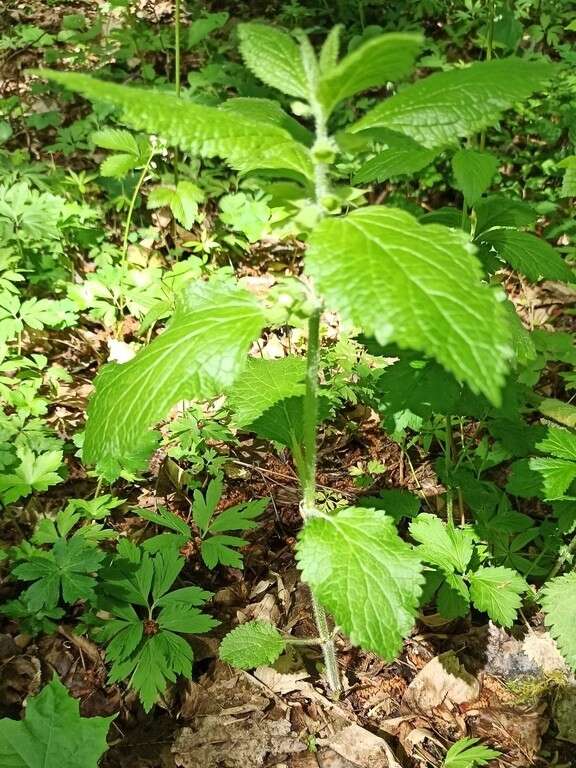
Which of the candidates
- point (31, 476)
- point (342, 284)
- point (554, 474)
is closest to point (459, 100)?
point (342, 284)

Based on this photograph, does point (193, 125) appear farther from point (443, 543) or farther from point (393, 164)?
point (443, 543)

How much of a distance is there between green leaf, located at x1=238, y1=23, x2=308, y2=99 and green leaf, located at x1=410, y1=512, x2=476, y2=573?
1.56 m

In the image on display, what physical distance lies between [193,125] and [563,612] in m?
1.84

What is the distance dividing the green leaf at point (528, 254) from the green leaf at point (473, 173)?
0.44 ft

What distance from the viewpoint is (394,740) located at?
7.01ft

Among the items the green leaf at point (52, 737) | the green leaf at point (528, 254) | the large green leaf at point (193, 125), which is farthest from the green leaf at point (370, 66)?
the green leaf at point (52, 737)

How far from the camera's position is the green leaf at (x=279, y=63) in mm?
1188

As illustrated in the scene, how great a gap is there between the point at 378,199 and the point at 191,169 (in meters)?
1.36

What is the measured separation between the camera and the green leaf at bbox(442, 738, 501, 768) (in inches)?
79.1

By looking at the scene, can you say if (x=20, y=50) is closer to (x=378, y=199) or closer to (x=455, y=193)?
(x=378, y=199)

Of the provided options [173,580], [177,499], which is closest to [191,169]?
[177,499]

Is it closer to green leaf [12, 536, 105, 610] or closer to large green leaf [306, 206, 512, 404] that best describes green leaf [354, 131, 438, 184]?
large green leaf [306, 206, 512, 404]

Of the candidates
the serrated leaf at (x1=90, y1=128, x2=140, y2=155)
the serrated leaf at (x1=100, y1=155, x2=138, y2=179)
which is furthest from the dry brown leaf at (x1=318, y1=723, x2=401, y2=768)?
the serrated leaf at (x1=90, y1=128, x2=140, y2=155)

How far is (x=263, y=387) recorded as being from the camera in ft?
6.19
